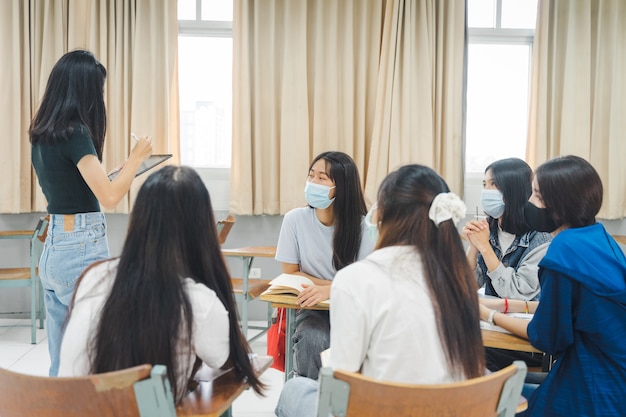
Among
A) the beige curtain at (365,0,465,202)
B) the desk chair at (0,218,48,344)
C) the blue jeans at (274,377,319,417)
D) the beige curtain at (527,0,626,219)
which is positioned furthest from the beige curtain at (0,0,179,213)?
the blue jeans at (274,377,319,417)

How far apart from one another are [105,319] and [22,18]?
3.84 metres

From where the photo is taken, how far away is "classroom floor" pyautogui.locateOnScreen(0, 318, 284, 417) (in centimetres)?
288

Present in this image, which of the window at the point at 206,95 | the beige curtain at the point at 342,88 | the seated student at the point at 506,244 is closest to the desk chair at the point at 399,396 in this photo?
the seated student at the point at 506,244

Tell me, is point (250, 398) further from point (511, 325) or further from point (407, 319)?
point (407, 319)

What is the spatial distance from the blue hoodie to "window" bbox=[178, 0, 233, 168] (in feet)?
11.0

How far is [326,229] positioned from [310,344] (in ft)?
1.74

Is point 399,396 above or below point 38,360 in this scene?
above

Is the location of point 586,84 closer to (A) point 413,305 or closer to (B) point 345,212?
(B) point 345,212

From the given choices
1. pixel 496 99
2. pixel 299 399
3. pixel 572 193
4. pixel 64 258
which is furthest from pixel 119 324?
pixel 496 99

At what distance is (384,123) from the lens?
432 cm

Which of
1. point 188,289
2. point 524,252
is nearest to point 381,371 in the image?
point 188,289

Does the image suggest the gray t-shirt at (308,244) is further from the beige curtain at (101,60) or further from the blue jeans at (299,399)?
the beige curtain at (101,60)

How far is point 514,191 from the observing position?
7.84 feet

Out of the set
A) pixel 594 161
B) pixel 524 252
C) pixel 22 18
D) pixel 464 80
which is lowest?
pixel 524 252
